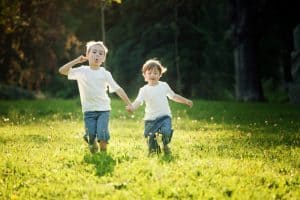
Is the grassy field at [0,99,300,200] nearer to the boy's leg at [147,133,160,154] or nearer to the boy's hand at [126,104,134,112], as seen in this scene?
the boy's leg at [147,133,160,154]

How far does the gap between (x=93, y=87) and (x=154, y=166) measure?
2577 millimetres

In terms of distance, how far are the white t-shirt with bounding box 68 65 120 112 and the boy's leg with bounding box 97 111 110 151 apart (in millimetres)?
124

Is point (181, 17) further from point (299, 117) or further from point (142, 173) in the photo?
point (142, 173)

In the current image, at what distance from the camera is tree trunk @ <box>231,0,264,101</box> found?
28.5 metres

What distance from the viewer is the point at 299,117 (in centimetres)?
1762

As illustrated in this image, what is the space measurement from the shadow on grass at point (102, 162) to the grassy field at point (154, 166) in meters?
0.01

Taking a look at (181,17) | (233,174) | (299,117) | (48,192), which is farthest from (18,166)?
(181,17)

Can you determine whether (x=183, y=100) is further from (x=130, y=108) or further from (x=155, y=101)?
(x=130, y=108)

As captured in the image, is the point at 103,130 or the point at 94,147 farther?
the point at 94,147

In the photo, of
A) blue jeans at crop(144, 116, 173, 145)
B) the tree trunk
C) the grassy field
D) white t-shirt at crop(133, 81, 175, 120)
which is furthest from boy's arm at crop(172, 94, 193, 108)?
the tree trunk

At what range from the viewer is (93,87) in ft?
33.3

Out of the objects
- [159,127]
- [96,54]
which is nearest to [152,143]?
[159,127]

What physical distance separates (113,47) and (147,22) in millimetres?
3295

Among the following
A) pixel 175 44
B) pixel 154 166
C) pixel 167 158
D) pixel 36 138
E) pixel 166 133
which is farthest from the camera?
pixel 175 44
